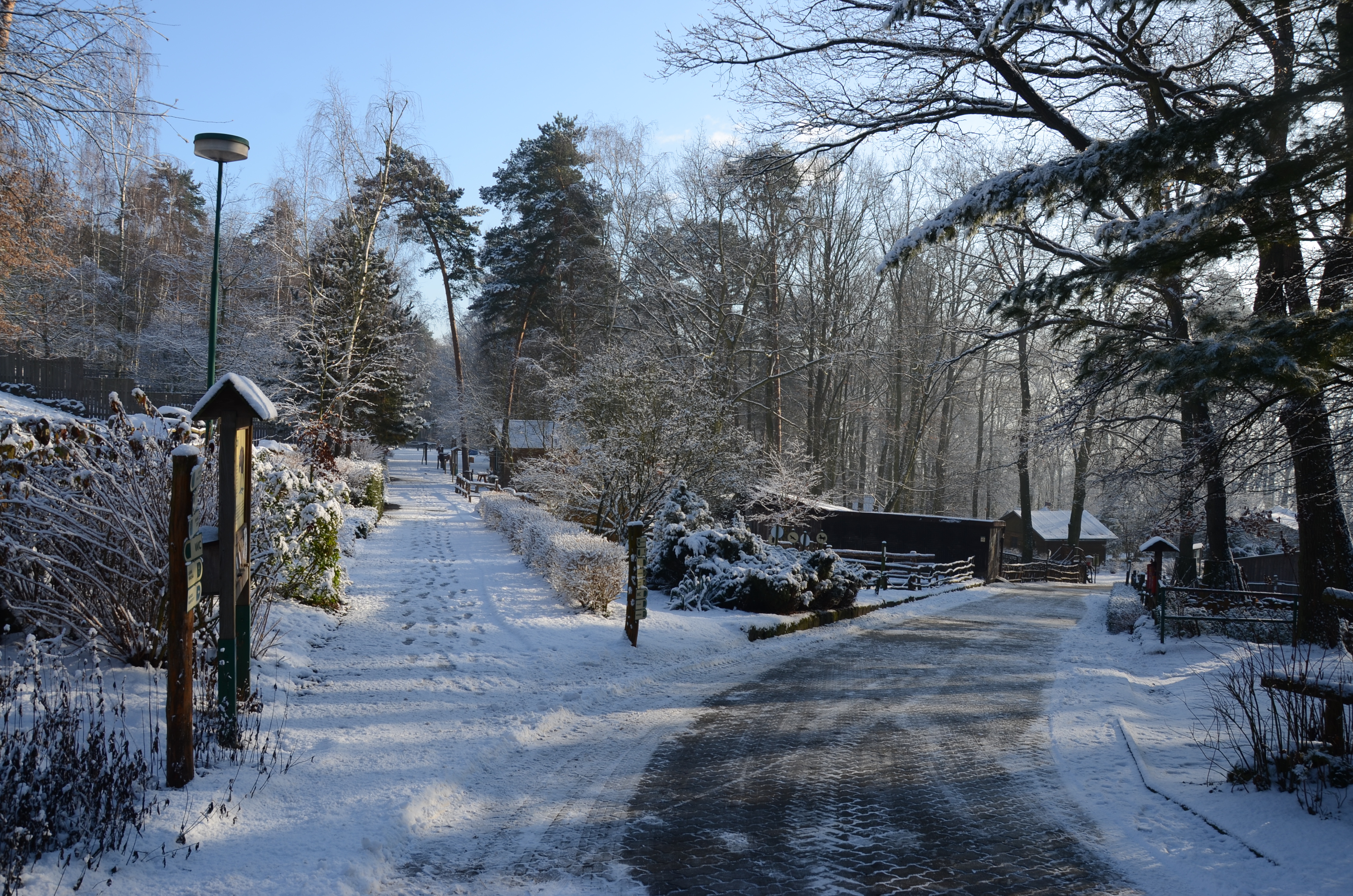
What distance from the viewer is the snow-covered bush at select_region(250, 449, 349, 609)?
26.7ft

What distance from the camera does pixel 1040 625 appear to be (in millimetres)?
16469

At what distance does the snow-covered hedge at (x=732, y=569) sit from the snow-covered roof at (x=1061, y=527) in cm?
3815

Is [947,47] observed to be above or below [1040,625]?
above

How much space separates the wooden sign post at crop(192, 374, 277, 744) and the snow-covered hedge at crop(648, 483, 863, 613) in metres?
7.98

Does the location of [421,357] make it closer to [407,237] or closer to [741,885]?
[407,237]

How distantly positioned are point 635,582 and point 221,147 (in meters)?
6.50

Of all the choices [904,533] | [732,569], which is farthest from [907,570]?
[732,569]

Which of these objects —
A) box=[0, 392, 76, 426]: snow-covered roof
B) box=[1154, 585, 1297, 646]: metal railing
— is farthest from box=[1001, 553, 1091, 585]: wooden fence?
box=[0, 392, 76, 426]: snow-covered roof

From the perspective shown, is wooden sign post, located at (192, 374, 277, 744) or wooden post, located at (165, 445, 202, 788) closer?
wooden post, located at (165, 445, 202, 788)

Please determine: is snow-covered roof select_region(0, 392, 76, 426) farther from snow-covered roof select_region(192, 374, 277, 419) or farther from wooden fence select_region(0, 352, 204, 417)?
snow-covered roof select_region(192, 374, 277, 419)

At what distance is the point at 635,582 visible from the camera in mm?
9461

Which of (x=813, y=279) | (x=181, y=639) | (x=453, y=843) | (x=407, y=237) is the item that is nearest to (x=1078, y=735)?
(x=453, y=843)

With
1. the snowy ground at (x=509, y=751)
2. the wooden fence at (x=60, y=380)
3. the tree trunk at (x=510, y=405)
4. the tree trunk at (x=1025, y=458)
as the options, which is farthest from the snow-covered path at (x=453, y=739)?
the tree trunk at (x=510, y=405)

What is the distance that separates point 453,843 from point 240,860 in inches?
43.4
